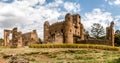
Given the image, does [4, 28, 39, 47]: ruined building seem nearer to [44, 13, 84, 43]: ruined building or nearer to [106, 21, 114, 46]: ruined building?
[44, 13, 84, 43]: ruined building

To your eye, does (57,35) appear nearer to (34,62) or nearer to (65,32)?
(65,32)

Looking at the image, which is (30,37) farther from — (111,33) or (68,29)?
(111,33)

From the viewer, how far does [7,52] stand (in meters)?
37.9

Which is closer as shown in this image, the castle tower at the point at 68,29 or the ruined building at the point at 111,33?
the ruined building at the point at 111,33

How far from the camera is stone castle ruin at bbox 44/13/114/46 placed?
55.6 meters

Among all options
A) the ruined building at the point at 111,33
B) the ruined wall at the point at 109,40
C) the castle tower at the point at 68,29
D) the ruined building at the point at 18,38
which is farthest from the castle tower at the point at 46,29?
the ruined building at the point at 111,33

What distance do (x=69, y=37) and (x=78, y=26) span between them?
33.7 feet

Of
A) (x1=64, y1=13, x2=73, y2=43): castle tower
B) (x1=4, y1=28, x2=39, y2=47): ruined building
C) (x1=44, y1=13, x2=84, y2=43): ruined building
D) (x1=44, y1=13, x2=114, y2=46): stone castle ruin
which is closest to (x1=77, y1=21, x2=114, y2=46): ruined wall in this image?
(x1=44, y1=13, x2=114, y2=46): stone castle ruin

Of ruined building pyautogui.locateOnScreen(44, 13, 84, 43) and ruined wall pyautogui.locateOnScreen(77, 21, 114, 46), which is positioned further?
ruined building pyautogui.locateOnScreen(44, 13, 84, 43)

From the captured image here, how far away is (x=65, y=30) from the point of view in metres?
57.8

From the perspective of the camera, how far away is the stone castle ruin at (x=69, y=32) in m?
55.6

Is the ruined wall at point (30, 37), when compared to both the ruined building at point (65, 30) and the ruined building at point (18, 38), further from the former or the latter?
the ruined building at point (65, 30)

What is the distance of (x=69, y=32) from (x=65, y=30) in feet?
3.32

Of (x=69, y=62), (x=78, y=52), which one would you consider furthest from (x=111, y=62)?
(x=78, y=52)
